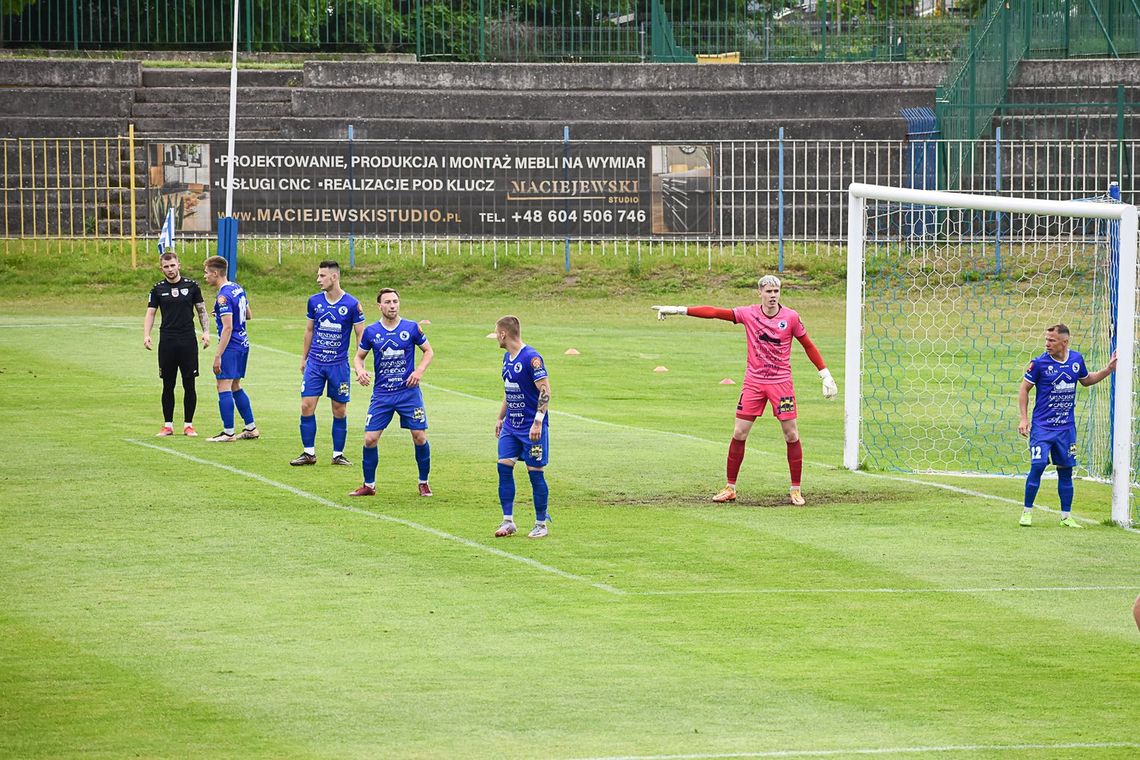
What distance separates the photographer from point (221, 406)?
18172 millimetres

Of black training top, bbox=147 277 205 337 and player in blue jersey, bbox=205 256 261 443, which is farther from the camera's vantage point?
black training top, bbox=147 277 205 337

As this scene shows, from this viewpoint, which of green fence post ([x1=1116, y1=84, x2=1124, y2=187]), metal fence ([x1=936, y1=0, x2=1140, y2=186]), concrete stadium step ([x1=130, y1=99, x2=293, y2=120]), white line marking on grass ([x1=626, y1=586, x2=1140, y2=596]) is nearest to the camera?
white line marking on grass ([x1=626, y1=586, x2=1140, y2=596])

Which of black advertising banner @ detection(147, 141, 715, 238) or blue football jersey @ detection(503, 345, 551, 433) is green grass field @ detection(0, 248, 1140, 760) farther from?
black advertising banner @ detection(147, 141, 715, 238)

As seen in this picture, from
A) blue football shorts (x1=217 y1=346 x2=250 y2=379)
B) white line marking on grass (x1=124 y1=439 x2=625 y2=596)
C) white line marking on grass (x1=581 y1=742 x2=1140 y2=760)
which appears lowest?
white line marking on grass (x1=581 y1=742 x2=1140 y2=760)

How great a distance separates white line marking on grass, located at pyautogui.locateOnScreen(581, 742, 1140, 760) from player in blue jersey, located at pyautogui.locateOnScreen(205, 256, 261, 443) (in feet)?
35.4

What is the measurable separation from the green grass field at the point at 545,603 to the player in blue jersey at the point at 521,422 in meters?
0.37

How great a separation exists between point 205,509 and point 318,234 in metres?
20.6

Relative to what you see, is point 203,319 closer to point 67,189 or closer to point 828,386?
point 828,386

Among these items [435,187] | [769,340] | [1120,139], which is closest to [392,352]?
[769,340]

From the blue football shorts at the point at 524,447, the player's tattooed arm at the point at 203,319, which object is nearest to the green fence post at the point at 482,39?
the player's tattooed arm at the point at 203,319

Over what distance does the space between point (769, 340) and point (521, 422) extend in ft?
9.90

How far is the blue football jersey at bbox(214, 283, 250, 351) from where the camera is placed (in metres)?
18.0

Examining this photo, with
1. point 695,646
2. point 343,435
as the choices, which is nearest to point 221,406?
point 343,435

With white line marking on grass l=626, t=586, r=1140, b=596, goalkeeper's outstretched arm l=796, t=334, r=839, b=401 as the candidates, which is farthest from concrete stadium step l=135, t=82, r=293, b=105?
white line marking on grass l=626, t=586, r=1140, b=596
